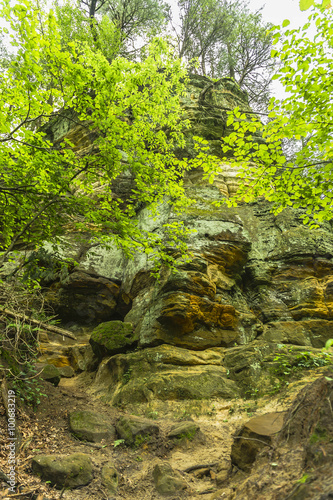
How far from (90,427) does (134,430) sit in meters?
0.91

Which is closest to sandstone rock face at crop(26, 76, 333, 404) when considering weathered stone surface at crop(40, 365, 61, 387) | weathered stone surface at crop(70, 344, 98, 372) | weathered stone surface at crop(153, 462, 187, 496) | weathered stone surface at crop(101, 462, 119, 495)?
weathered stone surface at crop(70, 344, 98, 372)

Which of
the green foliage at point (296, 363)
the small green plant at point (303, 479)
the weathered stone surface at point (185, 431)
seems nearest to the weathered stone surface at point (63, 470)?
the weathered stone surface at point (185, 431)

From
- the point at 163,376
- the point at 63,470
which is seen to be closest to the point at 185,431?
the point at 163,376

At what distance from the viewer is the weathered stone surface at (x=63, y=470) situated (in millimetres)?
3785

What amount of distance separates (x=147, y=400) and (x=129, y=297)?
4.85 m

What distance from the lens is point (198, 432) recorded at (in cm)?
562

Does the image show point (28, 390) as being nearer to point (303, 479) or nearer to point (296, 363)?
point (303, 479)

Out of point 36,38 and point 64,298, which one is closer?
point 36,38

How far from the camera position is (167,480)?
4270mm

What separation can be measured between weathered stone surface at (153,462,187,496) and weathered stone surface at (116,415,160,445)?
0.89 metres

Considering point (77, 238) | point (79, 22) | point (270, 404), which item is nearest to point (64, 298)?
point (77, 238)

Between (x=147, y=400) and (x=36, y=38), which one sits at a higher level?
(x=36, y=38)

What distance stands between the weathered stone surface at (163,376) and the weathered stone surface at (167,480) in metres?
2.71

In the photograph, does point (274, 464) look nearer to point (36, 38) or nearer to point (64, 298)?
point (36, 38)
